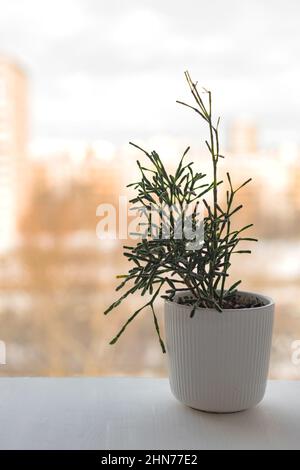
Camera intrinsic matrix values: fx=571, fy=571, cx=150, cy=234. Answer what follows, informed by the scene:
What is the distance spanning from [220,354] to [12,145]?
1318mm

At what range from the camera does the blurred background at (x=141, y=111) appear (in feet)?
5.43

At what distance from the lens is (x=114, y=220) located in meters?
1.57

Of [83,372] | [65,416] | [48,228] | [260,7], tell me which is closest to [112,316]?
[83,372]

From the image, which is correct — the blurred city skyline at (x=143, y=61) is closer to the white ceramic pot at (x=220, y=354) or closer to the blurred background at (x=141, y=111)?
the blurred background at (x=141, y=111)

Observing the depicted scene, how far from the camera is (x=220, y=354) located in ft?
2.10

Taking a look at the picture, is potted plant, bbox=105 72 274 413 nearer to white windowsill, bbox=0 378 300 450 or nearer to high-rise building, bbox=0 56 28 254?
white windowsill, bbox=0 378 300 450

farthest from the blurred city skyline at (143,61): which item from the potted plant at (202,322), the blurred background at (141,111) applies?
the potted plant at (202,322)

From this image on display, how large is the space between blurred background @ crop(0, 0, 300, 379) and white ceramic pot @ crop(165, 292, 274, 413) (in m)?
0.92

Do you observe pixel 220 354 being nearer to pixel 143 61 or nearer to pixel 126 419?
pixel 126 419

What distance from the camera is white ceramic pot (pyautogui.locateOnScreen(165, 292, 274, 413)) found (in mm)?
640

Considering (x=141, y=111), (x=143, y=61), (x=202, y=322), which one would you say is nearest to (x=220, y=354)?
(x=202, y=322)

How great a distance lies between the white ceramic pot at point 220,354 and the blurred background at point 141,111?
0.92 metres

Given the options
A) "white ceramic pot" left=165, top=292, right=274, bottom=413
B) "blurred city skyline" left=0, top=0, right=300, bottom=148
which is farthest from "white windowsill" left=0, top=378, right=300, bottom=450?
"blurred city skyline" left=0, top=0, right=300, bottom=148
